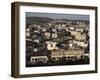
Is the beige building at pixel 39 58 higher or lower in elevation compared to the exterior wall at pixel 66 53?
lower

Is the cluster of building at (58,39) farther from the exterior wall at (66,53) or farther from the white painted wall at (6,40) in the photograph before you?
the white painted wall at (6,40)

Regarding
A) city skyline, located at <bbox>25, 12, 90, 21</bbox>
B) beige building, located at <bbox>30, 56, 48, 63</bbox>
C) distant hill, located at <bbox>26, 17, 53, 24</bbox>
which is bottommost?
beige building, located at <bbox>30, 56, 48, 63</bbox>

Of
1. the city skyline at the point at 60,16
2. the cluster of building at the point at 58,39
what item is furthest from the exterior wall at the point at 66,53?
the city skyline at the point at 60,16

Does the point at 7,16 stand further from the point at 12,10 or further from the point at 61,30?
the point at 61,30

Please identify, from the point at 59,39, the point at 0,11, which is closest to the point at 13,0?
the point at 0,11

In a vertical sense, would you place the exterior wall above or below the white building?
below

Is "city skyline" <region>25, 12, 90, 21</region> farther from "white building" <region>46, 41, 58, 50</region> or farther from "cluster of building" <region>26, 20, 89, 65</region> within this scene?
"white building" <region>46, 41, 58, 50</region>

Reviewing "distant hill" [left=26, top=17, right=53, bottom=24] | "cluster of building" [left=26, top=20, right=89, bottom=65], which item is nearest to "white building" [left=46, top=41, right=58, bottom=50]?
"cluster of building" [left=26, top=20, right=89, bottom=65]

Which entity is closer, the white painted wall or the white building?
the white painted wall
